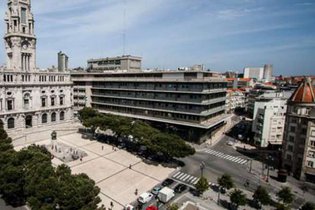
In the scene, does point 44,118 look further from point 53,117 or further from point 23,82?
point 23,82

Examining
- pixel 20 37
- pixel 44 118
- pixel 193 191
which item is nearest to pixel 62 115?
pixel 44 118

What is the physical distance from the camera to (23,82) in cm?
8981

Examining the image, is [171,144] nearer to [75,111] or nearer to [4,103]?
[4,103]

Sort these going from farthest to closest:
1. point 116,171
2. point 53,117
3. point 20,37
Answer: point 53,117
point 20,37
point 116,171

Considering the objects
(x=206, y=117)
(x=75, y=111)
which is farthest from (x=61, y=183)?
(x=75, y=111)

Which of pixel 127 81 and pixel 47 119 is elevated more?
pixel 127 81

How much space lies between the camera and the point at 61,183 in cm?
3825

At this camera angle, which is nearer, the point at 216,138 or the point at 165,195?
the point at 165,195

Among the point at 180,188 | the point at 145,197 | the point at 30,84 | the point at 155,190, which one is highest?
the point at 30,84

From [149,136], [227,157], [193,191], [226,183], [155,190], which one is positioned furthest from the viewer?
[227,157]

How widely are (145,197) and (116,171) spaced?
650 inches

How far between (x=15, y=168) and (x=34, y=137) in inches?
1847

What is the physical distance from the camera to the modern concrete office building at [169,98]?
83.4m

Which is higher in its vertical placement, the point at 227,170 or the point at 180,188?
the point at 180,188
